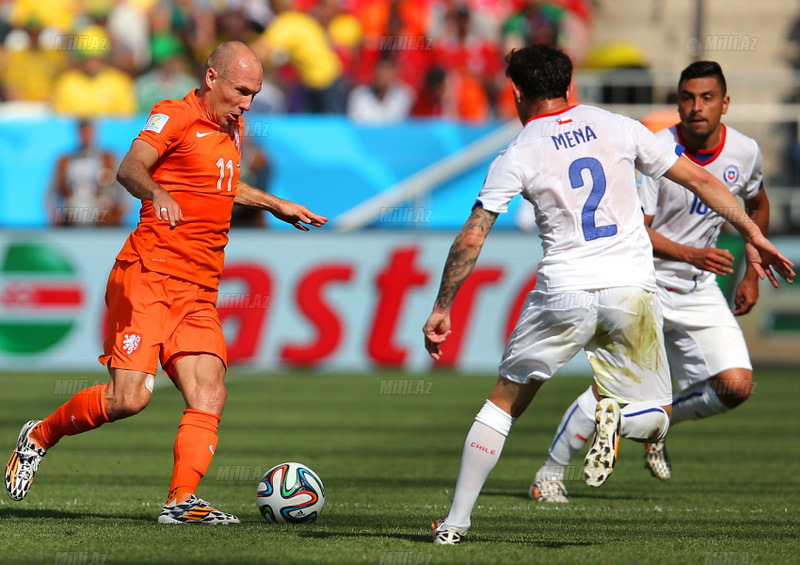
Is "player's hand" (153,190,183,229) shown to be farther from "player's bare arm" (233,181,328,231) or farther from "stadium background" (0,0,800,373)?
"stadium background" (0,0,800,373)

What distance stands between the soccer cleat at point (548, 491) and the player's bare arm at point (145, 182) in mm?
2866

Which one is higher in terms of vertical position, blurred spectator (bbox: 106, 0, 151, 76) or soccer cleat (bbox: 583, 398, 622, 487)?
blurred spectator (bbox: 106, 0, 151, 76)

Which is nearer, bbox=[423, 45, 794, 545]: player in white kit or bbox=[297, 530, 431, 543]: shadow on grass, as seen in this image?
bbox=[423, 45, 794, 545]: player in white kit

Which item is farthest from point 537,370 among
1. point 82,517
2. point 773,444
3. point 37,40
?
point 37,40

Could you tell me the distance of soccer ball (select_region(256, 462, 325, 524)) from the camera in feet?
22.0

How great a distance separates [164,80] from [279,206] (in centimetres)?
1099

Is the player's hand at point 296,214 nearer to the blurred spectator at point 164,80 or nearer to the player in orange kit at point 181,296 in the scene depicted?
the player in orange kit at point 181,296

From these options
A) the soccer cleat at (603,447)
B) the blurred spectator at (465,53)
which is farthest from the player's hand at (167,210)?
the blurred spectator at (465,53)

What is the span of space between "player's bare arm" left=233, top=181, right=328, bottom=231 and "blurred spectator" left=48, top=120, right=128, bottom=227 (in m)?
9.13

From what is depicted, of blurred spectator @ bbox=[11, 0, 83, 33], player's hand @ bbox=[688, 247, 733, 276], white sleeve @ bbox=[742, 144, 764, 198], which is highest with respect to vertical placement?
blurred spectator @ bbox=[11, 0, 83, 33]

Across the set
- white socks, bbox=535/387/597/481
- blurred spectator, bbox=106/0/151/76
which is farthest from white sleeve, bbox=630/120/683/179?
blurred spectator, bbox=106/0/151/76

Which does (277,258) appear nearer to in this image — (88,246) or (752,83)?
(88,246)

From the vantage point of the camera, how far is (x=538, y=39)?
18.2 meters

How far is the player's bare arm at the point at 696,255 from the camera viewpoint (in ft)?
23.3
